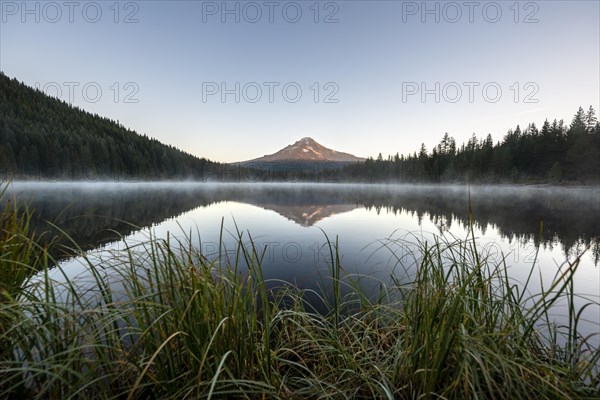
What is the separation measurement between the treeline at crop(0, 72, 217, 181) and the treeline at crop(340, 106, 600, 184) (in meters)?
75.5

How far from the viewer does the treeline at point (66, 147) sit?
160ft

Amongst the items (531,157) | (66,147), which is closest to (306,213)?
(531,157)

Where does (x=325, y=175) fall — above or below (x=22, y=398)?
above

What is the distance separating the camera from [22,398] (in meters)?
1.57

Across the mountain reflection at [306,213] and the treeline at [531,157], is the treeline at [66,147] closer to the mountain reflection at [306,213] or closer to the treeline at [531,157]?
the mountain reflection at [306,213]

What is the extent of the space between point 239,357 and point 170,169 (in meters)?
91.7

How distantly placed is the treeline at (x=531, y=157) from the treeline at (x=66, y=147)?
2971 inches

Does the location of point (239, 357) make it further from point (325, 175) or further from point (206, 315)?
point (325, 175)

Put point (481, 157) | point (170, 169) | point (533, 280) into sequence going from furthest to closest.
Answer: point (170, 169) < point (481, 157) < point (533, 280)

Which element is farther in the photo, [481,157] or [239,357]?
[481,157]

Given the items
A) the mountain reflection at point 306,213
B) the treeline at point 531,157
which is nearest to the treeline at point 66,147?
the mountain reflection at point 306,213

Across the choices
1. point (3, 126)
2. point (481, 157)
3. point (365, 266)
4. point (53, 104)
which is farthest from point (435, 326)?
point (53, 104)

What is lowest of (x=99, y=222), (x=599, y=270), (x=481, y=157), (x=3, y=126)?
(x=599, y=270)

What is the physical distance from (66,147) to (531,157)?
3698 inches
